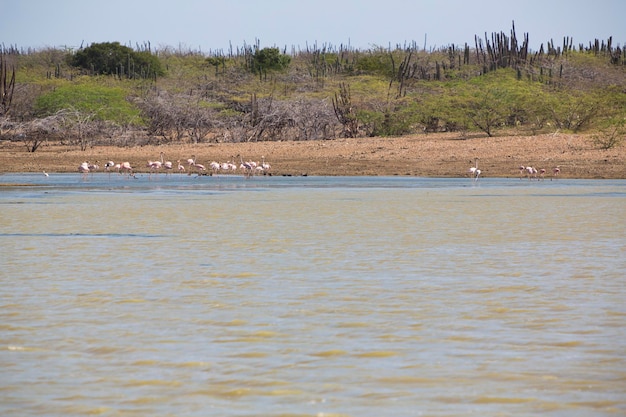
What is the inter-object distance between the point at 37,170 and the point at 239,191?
12215 mm

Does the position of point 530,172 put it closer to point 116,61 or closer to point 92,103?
point 92,103

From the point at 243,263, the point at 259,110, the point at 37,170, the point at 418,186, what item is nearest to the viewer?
the point at 243,263

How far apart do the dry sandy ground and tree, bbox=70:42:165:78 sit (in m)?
28.7

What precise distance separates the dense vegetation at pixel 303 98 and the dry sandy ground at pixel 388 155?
1363 millimetres

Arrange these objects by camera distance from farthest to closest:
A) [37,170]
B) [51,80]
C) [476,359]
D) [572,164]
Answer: [51,80], [37,170], [572,164], [476,359]

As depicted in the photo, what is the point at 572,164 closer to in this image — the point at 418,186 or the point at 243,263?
the point at 418,186

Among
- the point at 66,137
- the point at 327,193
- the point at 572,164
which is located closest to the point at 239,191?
the point at 327,193

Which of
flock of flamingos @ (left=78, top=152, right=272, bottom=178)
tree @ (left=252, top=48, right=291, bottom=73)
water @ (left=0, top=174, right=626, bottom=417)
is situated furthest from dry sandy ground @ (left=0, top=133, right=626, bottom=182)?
tree @ (left=252, top=48, right=291, bottom=73)

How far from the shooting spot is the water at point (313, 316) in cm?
518

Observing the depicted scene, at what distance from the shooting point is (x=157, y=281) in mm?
9188

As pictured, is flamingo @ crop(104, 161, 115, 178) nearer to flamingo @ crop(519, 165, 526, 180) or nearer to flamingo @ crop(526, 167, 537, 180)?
flamingo @ crop(519, 165, 526, 180)

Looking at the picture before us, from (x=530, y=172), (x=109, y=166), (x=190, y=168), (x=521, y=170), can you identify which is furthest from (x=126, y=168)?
(x=530, y=172)

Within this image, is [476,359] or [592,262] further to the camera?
[592,262]

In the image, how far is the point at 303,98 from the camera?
2057 inches
